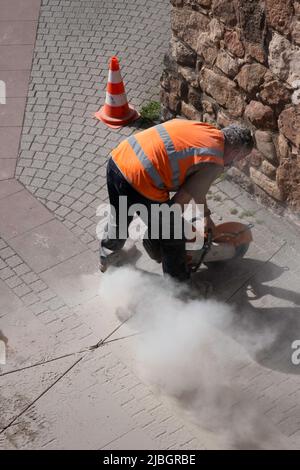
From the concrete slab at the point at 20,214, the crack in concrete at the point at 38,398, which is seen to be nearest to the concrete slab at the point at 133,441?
the crack in concrete at the point at 38,398

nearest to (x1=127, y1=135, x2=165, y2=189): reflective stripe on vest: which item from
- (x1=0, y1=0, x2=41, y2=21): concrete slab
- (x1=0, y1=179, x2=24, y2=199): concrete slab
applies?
(x1=0, y1=179, x2=24, y2=199): concrete slab

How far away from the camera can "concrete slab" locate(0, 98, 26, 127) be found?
779 cm

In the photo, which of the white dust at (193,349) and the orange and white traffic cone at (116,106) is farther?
the orange and white traffic cone at (116,106)

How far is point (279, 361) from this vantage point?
5.16 metres

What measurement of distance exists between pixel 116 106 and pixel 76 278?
2.32 m

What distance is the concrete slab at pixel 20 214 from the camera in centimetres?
644

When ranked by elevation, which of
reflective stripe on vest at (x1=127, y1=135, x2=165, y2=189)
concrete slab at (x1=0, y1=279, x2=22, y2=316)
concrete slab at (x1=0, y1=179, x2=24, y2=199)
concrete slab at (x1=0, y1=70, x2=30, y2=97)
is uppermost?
reflective stripe on vest at (x1=127, y1=135, x2=165, y2=189)

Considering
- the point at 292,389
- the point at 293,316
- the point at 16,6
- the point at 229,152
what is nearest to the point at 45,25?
the point at 16,6

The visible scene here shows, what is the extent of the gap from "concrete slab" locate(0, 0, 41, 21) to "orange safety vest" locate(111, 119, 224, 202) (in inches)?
195

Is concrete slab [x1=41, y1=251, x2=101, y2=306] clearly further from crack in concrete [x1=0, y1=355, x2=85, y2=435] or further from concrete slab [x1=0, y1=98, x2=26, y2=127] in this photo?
concrete slab [x1=0, y1=98, x2=26, y2=127]

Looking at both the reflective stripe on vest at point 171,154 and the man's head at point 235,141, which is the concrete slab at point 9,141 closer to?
the reflective stripe on vest at point 171,154

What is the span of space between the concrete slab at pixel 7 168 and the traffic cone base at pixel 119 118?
1043 mm

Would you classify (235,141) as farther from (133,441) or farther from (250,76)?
(133,441)

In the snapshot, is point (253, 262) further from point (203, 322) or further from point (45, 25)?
point (45, 25)
